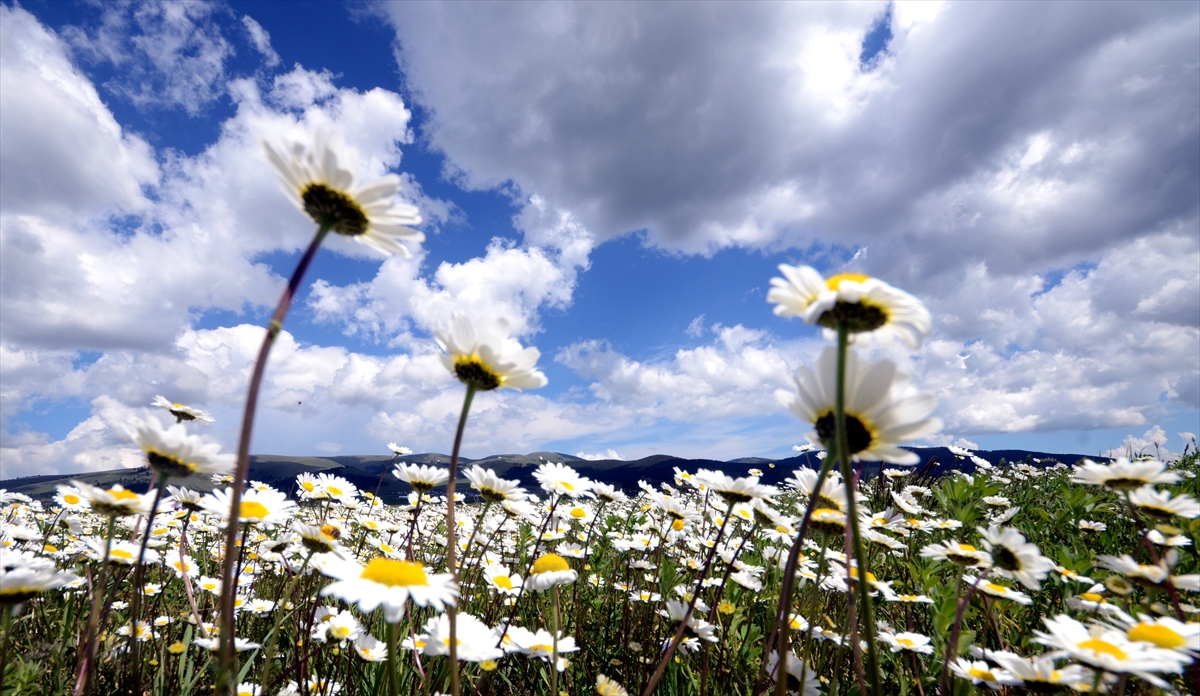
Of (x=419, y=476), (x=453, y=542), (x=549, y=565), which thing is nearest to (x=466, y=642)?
(x=549, y=565)

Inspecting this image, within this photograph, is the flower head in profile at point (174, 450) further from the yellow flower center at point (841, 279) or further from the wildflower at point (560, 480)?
the yellow flower center at point (841, 279)

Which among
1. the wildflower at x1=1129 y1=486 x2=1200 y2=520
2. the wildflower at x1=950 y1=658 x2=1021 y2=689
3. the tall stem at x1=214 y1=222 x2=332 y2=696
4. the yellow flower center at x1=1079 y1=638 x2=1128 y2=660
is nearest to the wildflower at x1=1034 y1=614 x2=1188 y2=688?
the yellow flower center at x1=1079 y1=638 x2=1128 y2=660

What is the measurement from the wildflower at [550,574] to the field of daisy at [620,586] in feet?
0.05

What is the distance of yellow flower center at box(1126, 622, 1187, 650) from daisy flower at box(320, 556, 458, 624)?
2.05 meters

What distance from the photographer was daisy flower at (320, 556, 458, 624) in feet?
4.28

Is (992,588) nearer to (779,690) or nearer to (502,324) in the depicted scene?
(779,690)

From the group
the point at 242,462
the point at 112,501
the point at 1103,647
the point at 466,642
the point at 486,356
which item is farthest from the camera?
the point at 466,642

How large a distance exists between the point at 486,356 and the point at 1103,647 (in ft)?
6.45

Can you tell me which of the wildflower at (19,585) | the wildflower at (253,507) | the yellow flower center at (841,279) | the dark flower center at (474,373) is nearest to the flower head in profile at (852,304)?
the yellow flower center at (841,279)

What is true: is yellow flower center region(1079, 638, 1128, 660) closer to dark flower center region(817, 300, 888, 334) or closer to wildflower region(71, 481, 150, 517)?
dark flower center region(817, 300, 888, 334)

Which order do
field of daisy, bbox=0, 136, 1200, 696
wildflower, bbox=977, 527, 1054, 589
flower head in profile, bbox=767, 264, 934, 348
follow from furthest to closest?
wildflower, bbox=977, 527, 1054, 589, field of daisy, bbox=0, 136, 1200, 696, flower head in profile, bbox=767, 264, 934, 348

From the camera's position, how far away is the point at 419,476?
2924 millimetres

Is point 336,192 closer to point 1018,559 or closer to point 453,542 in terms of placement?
point 453,542

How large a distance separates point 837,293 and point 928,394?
0.38 m
